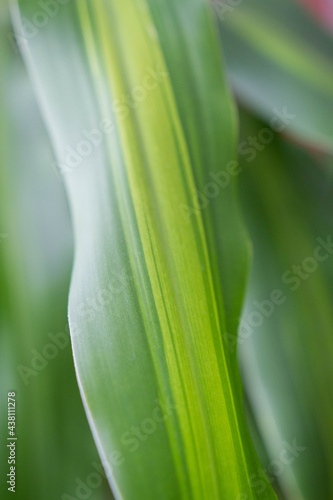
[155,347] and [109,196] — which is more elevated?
[109,196]

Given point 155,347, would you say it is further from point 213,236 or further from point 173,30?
point 173,30

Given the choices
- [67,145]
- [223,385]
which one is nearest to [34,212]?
[67,145]
